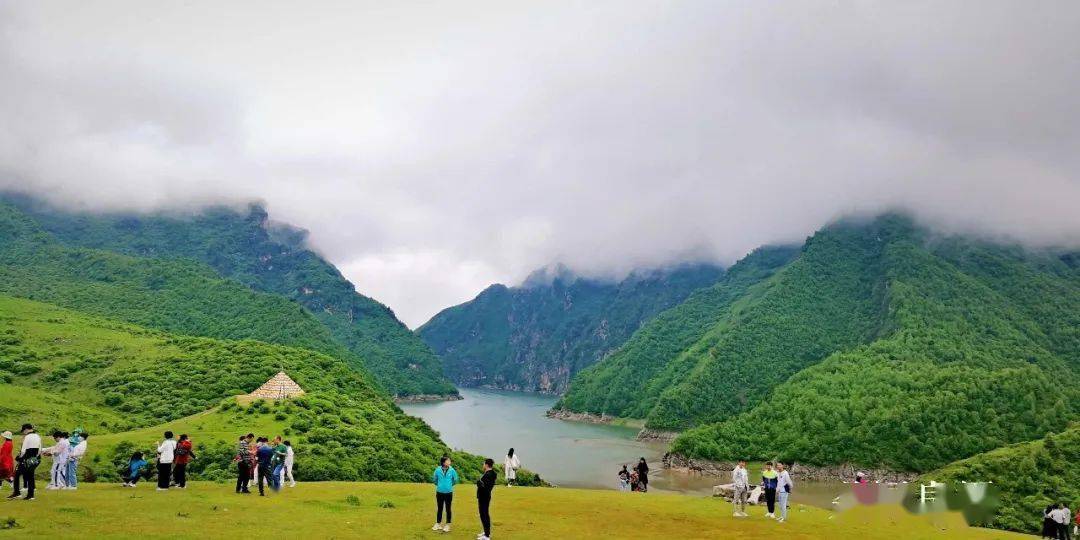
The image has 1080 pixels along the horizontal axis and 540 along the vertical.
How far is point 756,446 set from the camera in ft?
430

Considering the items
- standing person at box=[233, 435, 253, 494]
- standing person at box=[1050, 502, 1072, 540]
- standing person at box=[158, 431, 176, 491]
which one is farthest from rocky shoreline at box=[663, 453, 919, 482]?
standing person at box=[158, 431, 176, 491]

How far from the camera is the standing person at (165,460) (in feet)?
96.3

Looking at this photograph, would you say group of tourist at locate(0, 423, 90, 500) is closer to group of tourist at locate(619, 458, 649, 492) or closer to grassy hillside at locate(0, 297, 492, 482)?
grassy hillside at locate(0, 297, 492, 482)

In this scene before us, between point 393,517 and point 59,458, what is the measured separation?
13.7 metres

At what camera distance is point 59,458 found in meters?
28.1

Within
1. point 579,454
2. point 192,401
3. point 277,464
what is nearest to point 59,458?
point 277,464

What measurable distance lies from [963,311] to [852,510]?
596 feet

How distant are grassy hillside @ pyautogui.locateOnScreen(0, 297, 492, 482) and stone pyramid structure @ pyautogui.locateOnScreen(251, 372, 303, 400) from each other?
6.45ft

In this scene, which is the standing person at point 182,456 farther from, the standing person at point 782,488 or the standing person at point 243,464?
the standing person at point 782,488

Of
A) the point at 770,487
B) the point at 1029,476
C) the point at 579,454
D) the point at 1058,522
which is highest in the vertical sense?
the point at 770,487

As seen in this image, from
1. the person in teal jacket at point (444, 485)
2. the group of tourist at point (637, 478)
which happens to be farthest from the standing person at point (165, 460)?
the group of tourist at point (637, 478)

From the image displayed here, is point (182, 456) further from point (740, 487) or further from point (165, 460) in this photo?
point (740, 487)

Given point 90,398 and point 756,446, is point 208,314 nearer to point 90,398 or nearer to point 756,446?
point 90,398

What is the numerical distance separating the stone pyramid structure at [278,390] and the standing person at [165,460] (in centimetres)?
3635
